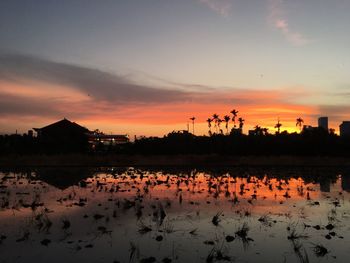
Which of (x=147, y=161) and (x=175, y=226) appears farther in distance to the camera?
(x=147, y=161)

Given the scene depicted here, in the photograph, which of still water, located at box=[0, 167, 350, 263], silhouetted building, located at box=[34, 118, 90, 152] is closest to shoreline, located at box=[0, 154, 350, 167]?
silhouetted building, located at box=[34, 118, 90, 152]

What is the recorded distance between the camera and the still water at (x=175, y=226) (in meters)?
11.6

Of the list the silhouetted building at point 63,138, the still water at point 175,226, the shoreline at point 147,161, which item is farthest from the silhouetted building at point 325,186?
the silhouetted building at point 63,138

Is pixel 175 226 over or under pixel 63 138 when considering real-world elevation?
under

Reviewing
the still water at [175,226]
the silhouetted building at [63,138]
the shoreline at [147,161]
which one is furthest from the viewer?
the silhouetted building at [63,138]

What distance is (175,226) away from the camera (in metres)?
15.3

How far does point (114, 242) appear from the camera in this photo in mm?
12883

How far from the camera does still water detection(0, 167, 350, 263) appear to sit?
11.6 m

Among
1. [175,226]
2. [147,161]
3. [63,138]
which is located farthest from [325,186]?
[63,138]

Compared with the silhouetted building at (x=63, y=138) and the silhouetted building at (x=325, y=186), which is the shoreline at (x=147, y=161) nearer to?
the silhouetted building at (x=63, y=138)

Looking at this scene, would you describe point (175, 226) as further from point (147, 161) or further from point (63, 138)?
point (63, 138)

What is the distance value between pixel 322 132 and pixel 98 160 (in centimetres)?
3872

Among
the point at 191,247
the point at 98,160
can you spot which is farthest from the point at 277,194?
the point at 98,160

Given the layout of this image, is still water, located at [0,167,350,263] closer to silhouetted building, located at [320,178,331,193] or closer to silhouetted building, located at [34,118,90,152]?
silhouetted building, located at [320,178,331,193]
